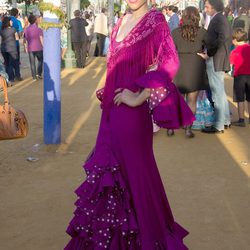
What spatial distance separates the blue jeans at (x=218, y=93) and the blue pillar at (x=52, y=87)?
7.45 feet

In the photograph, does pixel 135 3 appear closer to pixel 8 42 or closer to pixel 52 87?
pixel 52 87

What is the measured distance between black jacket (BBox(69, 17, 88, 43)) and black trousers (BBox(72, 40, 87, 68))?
0.42 feet

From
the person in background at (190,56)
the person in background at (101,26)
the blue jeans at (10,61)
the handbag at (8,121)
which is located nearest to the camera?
the handbag at (8,121)

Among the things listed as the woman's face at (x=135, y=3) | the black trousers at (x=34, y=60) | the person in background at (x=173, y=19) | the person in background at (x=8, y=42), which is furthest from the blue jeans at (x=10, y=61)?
the woman's face at (x=135, y=3)

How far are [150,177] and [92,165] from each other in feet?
1.22

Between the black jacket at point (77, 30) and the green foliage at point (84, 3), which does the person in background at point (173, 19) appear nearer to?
the black jacket at point (77, 30)

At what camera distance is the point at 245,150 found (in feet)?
22.2

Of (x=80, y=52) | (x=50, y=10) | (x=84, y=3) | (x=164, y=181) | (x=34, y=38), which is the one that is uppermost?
(x=50, y=10)

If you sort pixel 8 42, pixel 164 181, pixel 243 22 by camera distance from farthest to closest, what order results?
pixel 243 22 → pixel 8 42 → pixel 164 181

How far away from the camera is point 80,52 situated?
1688 centimetres

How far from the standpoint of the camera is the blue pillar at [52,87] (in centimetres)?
673

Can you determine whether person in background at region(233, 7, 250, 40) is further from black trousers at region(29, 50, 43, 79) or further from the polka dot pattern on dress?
the polka dot pattern on dress

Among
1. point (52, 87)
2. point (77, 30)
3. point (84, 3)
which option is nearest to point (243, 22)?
point (77, 30)

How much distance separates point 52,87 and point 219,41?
2.46 meters
